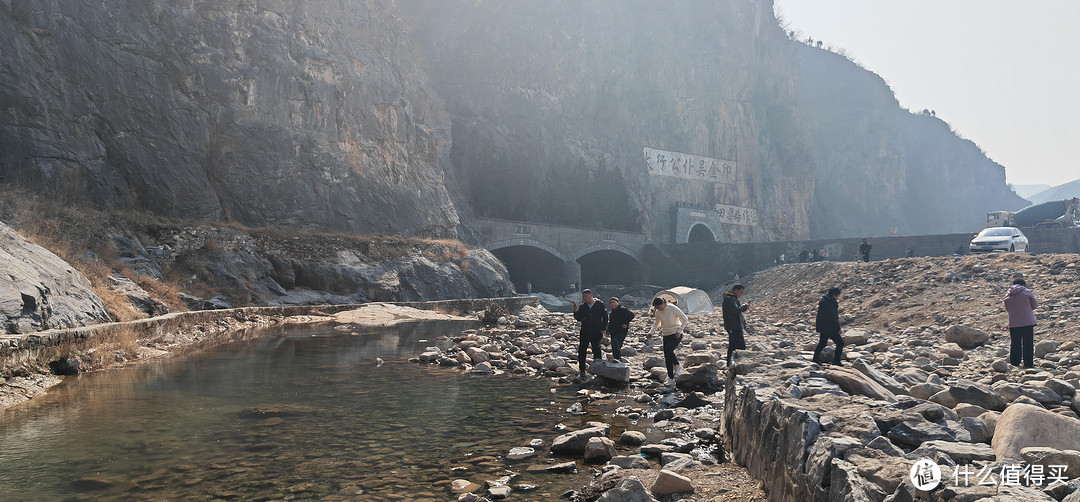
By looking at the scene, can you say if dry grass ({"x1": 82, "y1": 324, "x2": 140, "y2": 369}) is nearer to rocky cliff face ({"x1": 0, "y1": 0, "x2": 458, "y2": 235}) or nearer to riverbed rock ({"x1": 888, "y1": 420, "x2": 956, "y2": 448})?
riverbed rock ({"x1": 888, "y1": 420, "x2": 956, "y2": 448})

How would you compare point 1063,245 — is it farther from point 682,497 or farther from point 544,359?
point 682,497

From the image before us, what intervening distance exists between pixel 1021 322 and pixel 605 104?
2738 inches

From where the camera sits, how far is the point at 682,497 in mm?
5832

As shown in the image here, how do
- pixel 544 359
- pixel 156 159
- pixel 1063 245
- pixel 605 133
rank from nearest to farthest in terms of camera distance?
pixel 544 359
pixel 156 159
pixel 1063 245
pixel 605 133

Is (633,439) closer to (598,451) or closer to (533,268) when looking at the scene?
(598,451)

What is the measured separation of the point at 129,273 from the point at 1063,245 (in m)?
48.2

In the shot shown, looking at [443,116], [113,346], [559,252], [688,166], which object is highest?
[443,116]

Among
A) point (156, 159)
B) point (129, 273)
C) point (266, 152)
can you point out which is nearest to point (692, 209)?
point (266, 152)

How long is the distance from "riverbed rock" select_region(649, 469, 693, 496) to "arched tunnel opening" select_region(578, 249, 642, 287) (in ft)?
203

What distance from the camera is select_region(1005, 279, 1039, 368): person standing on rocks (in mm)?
11992

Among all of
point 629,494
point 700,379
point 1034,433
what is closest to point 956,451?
point 1034,433

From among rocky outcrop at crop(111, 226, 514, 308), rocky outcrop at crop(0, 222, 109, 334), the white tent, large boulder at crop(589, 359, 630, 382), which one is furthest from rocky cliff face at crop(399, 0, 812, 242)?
large boulder at crop(589, 359, 630, 382)

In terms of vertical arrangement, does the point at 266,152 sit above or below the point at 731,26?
below

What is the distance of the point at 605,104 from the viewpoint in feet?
259
